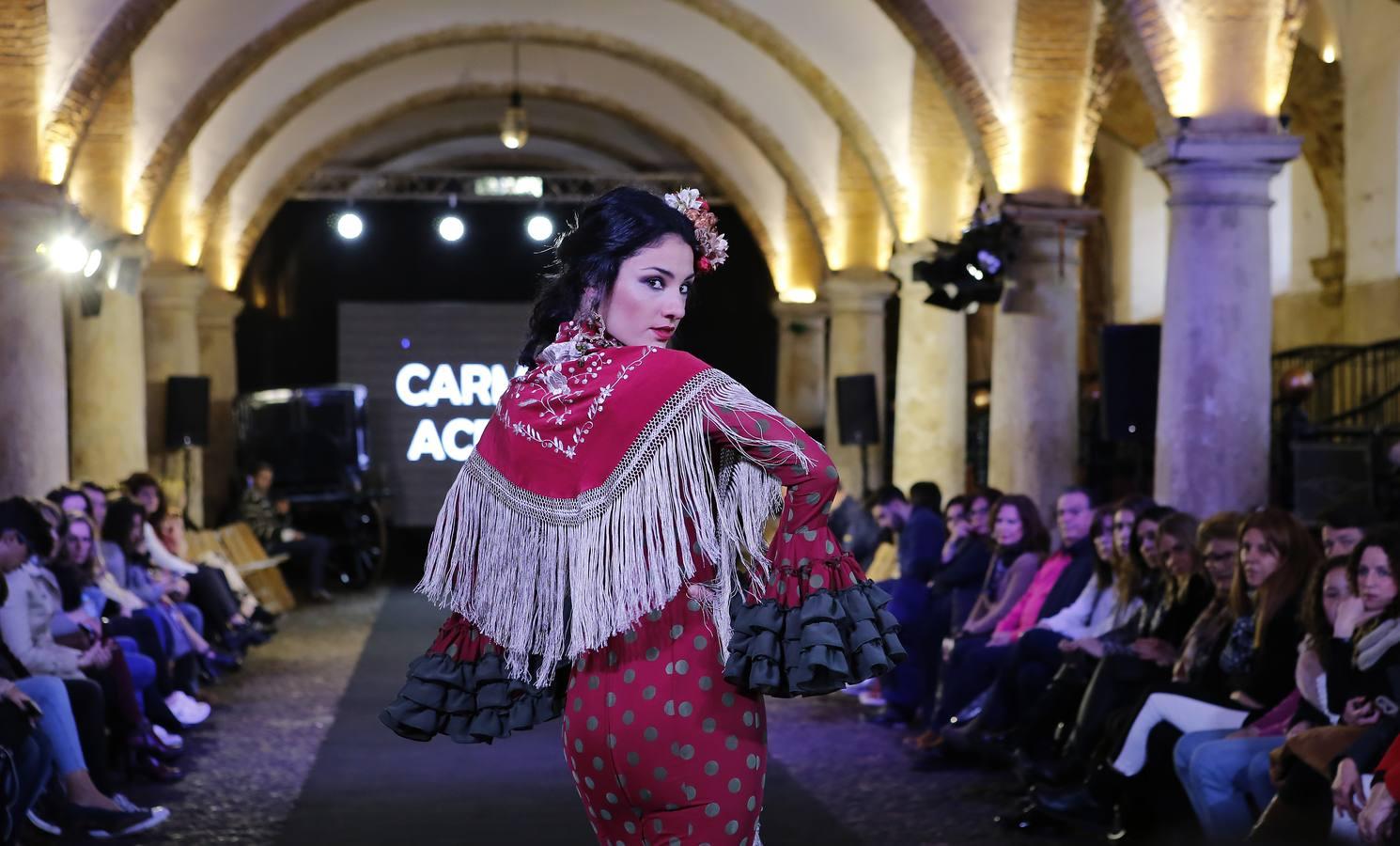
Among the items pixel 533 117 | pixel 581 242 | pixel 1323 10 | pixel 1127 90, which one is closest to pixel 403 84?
pixel 533 117

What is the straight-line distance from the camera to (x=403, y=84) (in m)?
21.0

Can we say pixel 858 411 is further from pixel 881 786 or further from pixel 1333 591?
pixel 1333 591

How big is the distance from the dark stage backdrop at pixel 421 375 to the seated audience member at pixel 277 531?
18.7ft

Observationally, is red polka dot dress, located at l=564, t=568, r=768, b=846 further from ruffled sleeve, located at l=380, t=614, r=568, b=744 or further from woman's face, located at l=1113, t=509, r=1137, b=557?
woman's face, located at l=1113, t=509, r=1137, b=557

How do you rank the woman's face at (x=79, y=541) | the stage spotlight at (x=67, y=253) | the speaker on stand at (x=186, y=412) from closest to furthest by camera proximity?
1. the woman's face at (x=79, y=541)
2. the stage spotlight at (x=67, y=253)
3. the speaker on stand at (x=186, y=412)

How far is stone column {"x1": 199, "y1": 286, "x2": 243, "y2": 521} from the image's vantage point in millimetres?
20906

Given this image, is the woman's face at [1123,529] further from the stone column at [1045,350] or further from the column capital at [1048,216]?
the column capital at [1048,216]

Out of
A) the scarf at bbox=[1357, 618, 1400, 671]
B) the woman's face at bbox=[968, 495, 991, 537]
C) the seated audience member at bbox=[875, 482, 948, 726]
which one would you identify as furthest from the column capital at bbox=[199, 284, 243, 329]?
the scarf at bbox=[1357, 618, 1400, 671]

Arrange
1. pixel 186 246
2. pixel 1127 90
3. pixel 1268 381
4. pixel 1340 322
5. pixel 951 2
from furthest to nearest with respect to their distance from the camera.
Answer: pixel 1127 90
pixel 186 246
pixel 1340 322
pixel 951 2
pixel 1268 381

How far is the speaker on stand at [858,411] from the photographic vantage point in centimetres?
1748

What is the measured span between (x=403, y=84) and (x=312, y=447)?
4782mm

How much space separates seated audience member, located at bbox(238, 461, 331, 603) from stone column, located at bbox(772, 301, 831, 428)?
24.3 feet

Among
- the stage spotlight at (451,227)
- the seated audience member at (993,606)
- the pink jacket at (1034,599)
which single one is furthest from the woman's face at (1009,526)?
the stage spotlight at (451,227)

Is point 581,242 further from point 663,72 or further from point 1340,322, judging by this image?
point 663,72
